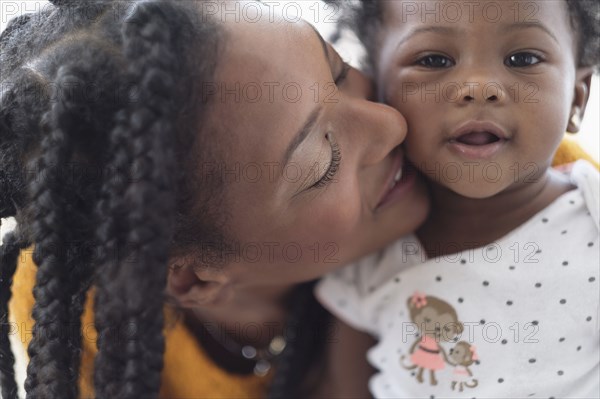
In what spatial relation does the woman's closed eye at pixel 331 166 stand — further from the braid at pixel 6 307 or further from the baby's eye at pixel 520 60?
the braid at pixel 6 307

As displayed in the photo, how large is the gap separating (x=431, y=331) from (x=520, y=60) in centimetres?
40

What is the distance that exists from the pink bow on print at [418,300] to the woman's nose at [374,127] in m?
0.22

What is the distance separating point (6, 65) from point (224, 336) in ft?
1.81

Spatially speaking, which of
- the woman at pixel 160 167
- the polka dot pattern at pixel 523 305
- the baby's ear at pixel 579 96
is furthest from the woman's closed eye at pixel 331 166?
the baby's ear at pixel 579 96

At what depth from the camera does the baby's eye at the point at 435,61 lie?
2.95 ft

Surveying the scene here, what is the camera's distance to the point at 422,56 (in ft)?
2.99

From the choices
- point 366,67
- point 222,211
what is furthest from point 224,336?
point 366,67

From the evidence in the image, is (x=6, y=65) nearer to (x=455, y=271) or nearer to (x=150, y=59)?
(x=150, y=59)

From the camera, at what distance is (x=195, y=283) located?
36.4 inches

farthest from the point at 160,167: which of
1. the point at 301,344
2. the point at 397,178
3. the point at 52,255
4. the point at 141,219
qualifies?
the point at 301,344

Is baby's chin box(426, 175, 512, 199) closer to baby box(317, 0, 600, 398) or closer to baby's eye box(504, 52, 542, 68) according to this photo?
baby box(317, 0, 600, 398)

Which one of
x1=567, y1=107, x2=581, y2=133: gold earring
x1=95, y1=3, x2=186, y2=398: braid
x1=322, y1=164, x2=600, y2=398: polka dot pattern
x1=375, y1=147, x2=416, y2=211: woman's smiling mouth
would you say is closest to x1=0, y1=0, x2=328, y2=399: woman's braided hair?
x1=95, y1=3, x2=186, y2=398: braid

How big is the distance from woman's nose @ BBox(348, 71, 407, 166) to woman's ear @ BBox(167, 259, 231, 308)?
25 centimetres

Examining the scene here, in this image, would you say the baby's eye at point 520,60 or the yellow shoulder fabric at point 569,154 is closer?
the baby's eye at point 520,60
